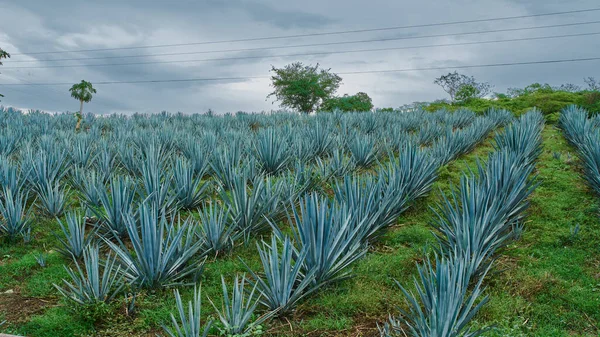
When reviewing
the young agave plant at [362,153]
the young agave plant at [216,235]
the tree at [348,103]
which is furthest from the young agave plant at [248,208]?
the tree at [348,103]

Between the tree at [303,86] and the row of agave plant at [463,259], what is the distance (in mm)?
36275

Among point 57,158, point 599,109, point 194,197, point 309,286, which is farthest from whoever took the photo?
point 599,109

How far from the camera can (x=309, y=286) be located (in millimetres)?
3566

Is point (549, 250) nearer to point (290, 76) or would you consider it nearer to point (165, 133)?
point (165, 133)

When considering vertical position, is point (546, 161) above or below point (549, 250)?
above

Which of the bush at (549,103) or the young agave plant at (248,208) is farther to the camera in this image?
the bush at (549,103)

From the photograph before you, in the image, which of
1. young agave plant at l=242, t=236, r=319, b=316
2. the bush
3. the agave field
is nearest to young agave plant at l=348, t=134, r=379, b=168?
the agave field

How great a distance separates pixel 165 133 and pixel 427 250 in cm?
677

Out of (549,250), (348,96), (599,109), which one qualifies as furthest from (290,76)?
(549,250)

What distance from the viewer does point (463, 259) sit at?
3.44m

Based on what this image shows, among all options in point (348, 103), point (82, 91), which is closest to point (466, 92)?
point (348, 103)

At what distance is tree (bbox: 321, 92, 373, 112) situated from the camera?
1575 inches

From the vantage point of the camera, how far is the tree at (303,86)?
4172cm

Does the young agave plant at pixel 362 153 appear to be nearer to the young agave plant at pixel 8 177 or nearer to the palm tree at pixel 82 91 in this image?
the young agave plant at pixel 8 177
